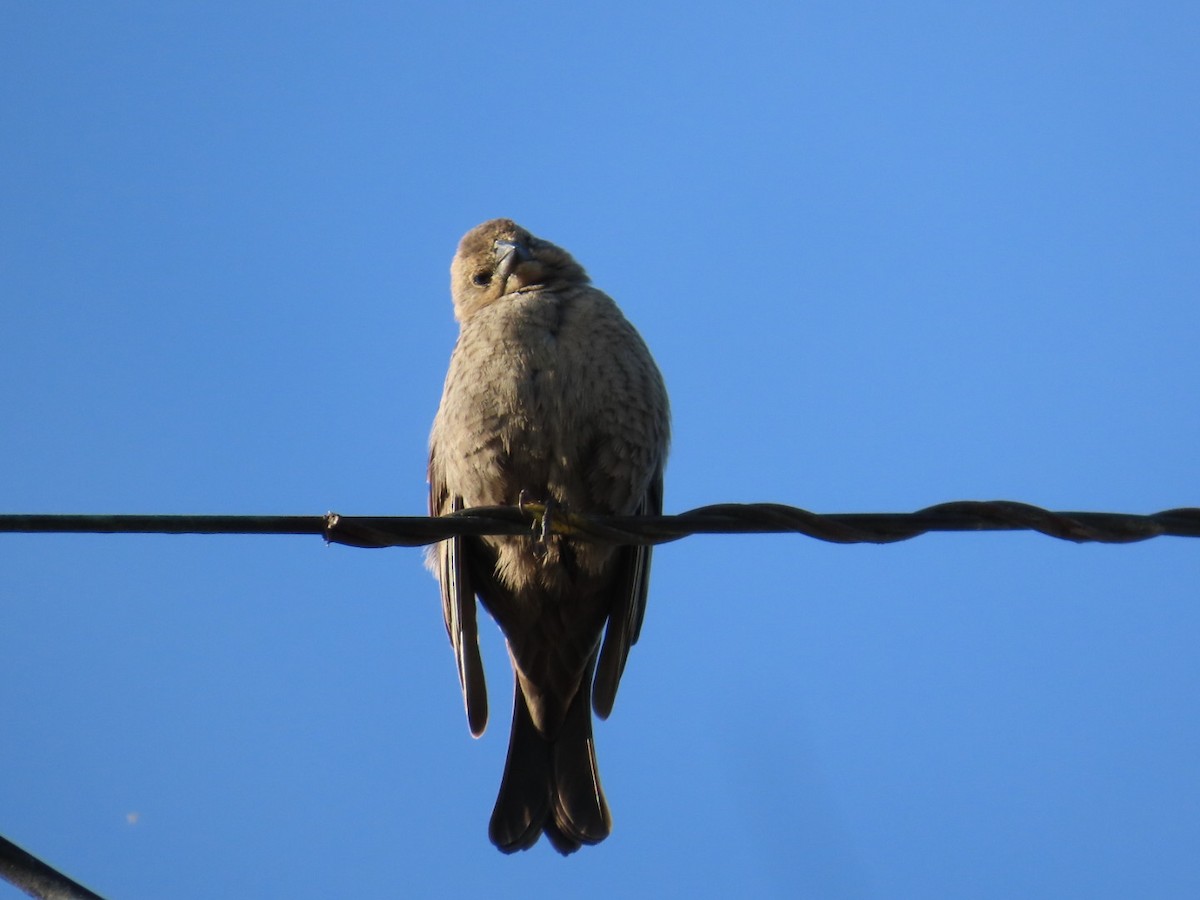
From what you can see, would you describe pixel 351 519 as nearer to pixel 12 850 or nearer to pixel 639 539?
pixel 639 539

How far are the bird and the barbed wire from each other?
5.68 ft

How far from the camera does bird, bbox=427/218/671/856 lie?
5410 mm

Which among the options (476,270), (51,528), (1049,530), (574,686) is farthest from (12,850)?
(476,270)

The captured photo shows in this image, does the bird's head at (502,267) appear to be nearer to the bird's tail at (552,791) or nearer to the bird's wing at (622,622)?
the bird's wing at (622,622)

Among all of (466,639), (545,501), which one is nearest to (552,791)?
(466,639)

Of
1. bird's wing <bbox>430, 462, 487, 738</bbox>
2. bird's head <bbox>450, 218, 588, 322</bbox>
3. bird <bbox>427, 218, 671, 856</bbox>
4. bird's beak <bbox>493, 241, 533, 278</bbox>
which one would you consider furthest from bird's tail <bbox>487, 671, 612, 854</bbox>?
bird's beak <bbox>493, 241, 533, 278</bbox>

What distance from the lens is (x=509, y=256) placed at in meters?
6.85

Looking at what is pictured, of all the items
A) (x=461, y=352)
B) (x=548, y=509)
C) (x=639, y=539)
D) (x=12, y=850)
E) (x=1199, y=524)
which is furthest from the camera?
(x=461, y=352)

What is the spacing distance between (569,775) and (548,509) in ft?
5.63

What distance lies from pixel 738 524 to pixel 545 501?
1897mm

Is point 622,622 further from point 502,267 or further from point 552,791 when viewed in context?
point 502,267

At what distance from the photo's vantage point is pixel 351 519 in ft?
11.2

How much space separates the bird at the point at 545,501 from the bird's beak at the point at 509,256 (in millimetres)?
834

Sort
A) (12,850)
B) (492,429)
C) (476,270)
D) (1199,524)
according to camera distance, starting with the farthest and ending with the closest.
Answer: (476,270), (492,429), (1199,524), (12,850)
